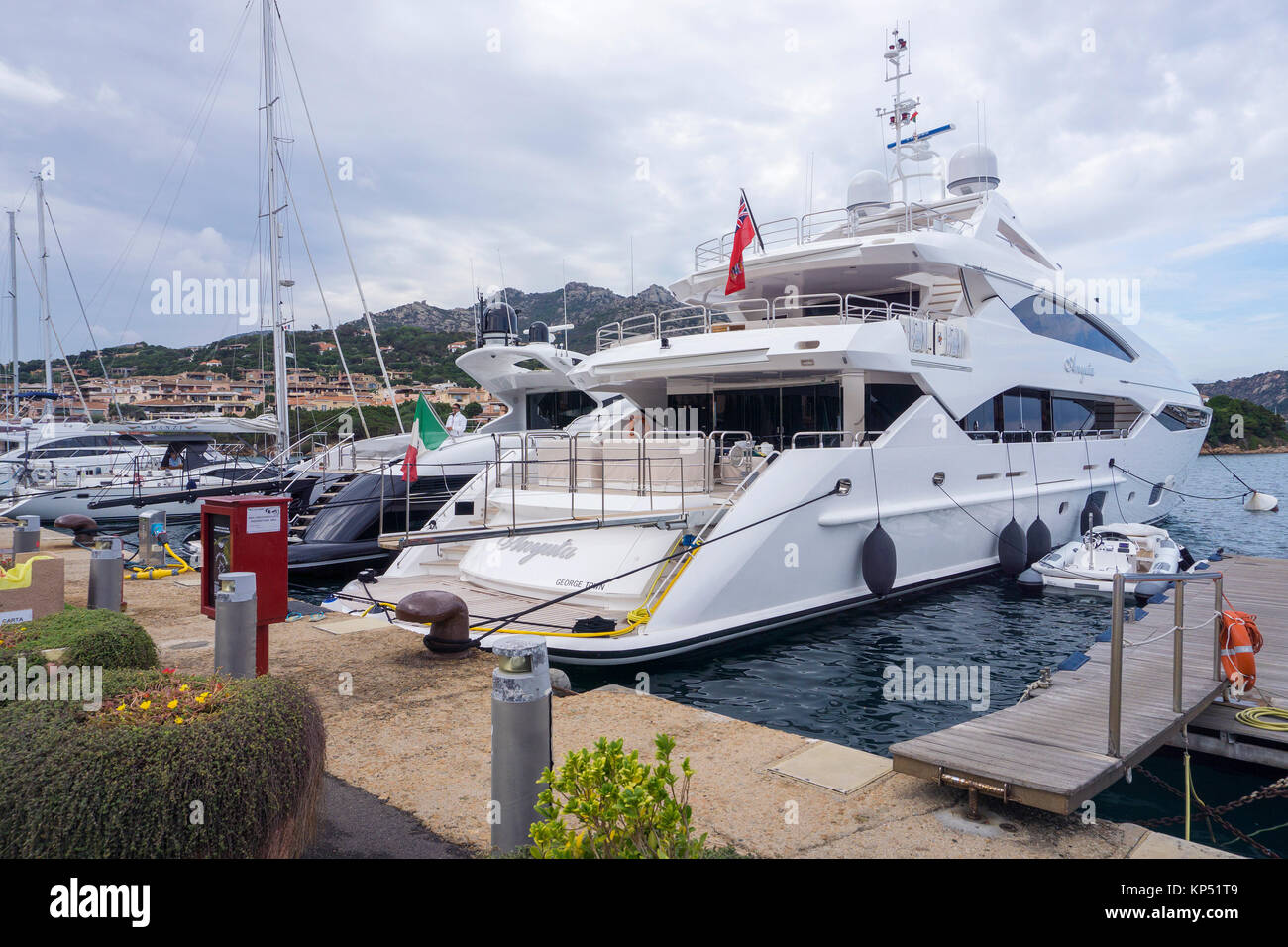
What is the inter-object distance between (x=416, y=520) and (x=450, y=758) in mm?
14129

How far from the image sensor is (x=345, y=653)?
700 centimetres

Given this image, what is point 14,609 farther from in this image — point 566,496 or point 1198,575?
point 1198,575

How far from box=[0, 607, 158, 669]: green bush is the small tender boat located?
Answer: 1242 cm

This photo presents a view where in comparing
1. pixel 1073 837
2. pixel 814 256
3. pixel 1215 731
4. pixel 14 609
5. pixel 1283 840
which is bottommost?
pixel 1283 840

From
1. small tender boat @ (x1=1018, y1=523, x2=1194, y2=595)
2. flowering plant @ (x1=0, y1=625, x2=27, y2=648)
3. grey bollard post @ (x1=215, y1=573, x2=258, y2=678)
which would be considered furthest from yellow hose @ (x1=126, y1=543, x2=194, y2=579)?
small tender boat @ (x1=1018, y1=523, x2=1194, y2=595)

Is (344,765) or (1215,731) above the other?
(344,765)

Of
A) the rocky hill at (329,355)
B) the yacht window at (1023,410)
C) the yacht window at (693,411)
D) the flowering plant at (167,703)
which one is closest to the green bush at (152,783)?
the flowering plant at (167,703)

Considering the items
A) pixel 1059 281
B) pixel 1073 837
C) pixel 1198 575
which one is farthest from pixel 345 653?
pixel 1059 281

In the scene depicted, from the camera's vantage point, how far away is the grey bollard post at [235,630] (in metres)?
4.50

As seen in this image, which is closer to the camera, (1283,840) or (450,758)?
(450,758)

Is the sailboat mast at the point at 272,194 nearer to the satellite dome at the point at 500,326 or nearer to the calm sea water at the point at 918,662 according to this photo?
the satellite dome at the point at 500,326

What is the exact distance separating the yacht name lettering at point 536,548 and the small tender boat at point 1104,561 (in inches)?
305

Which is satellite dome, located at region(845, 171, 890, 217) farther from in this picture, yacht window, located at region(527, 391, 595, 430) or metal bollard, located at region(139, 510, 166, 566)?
metal bollard, located at region(139, 510, 166, 566)
